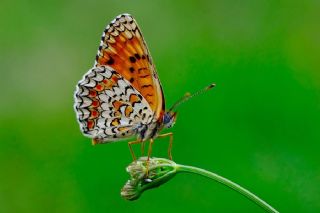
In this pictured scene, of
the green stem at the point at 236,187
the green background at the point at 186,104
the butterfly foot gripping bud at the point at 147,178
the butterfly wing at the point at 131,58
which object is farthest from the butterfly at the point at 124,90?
the green background at the point at 186,104

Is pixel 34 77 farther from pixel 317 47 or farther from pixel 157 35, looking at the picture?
pixel 317 47

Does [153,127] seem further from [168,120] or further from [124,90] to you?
[124,90]

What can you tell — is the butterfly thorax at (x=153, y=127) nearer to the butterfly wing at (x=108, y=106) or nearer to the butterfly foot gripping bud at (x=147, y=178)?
the butterfly wing at (x=108, y=106)

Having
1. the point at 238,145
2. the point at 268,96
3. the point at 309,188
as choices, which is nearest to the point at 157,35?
the point at 268,96

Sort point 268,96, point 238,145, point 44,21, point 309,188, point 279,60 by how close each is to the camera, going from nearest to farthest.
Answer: point 309,188
point 238,145
point 268,96
point 279,60
point 44,21

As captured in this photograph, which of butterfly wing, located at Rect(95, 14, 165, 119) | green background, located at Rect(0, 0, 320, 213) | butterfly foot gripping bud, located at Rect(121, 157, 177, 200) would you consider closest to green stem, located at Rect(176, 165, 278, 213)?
butterfly foot gripping bud, located at Rect(121, 157, 177, 200)

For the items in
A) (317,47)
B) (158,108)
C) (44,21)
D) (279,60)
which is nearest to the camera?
(158,108)

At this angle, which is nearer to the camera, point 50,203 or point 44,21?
point 50,203
